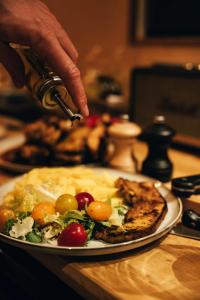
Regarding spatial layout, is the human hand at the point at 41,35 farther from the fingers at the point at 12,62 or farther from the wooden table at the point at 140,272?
the wooden table at the point at 140,272

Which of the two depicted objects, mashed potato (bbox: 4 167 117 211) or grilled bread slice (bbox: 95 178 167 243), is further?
mashed potato (bbox: 4 167 117 211)

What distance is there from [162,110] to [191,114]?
0.56 feet

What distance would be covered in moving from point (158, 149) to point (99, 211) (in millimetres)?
465

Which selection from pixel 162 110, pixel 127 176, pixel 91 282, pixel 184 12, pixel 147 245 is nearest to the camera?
pixel 91 282

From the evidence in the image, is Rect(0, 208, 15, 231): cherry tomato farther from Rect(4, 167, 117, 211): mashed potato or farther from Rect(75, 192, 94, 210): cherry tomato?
Rect(75, 192, 94, 210): cherry tomato

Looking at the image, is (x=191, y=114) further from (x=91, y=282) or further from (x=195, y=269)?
(x=91, y=282)

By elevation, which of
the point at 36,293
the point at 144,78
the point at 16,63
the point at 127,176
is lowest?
the point at 36,293

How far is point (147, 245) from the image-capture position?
0.96 metres

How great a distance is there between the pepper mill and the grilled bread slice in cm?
22

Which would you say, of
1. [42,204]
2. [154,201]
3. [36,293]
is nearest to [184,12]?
[154,201]

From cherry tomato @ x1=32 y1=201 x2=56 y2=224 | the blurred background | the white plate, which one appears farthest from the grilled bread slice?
the blurred background

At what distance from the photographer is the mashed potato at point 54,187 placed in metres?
1.06

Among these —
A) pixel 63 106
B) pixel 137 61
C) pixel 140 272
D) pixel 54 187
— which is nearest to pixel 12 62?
pixel 63 106

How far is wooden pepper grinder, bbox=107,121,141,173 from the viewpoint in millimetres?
1391
